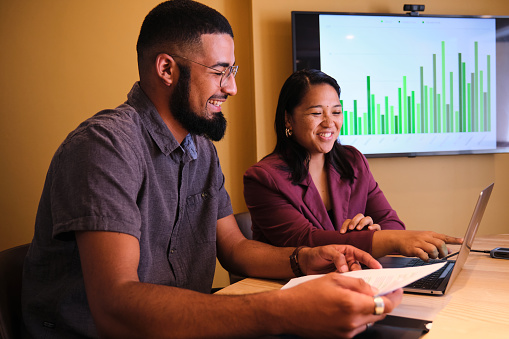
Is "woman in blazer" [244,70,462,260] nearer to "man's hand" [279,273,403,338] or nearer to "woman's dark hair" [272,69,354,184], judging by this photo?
"woman's dark hair" [272,69,354,184]

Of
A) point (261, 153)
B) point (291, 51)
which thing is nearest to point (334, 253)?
point (261, 153)

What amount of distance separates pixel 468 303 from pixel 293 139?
116 cm

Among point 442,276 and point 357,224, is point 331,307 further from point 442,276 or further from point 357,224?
point 357,224

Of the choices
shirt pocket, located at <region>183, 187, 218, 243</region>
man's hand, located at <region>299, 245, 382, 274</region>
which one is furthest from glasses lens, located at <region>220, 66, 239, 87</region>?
man's hand, located at <region>299, 245, 382, 274</region>

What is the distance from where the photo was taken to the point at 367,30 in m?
3.07

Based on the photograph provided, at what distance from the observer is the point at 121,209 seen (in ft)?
3.22

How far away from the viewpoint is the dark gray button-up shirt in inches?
38.6

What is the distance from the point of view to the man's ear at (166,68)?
135cm

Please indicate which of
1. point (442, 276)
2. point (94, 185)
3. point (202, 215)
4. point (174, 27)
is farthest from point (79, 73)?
point (442, 276)

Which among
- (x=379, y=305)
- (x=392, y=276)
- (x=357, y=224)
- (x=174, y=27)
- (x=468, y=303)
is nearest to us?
(x=379, y=305)

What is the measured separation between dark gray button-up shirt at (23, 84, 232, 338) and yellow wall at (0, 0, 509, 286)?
169 centimetres

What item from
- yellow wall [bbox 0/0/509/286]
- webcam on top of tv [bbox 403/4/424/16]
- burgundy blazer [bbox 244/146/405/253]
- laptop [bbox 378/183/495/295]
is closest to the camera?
laptop [bbox 378/183/495/295]

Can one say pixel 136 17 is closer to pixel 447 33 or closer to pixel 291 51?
pixel 291 51

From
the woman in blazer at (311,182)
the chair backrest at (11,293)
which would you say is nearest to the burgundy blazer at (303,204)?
the woman in blazer at (311,182)
